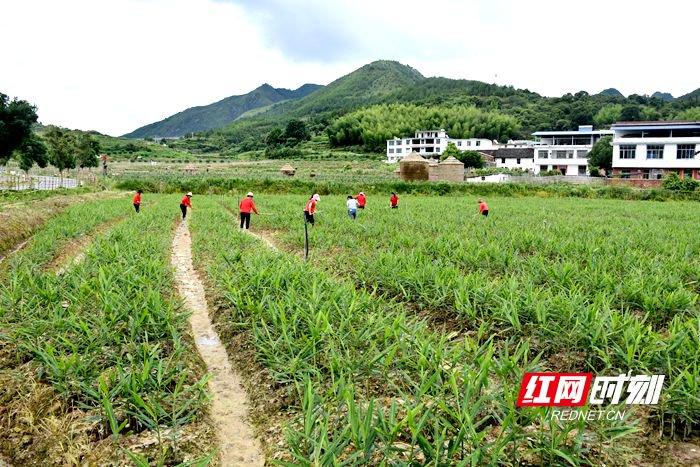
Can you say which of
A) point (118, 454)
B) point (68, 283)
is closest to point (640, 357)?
point (118, 454)

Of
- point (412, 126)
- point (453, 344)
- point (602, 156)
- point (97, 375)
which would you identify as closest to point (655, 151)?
point (602, 156)

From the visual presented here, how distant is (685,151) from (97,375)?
51.8 meters

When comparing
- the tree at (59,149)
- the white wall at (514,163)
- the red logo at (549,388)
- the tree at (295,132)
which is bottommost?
the red logo at (549,388)

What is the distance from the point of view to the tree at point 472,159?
65.8 meters

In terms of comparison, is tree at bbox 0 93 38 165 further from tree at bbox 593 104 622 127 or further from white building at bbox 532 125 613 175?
→ tree at bbox 593 104 622 127

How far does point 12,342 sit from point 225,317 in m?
2.49

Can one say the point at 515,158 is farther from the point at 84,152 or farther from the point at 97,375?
the point at 97,375

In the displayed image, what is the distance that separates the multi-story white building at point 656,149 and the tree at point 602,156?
138 inches

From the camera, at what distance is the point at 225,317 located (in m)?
6.92

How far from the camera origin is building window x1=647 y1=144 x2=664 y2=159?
1764 inches

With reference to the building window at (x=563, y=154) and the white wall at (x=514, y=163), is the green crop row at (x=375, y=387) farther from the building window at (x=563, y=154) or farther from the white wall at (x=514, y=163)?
A: the white wall at (x=514, y=163)

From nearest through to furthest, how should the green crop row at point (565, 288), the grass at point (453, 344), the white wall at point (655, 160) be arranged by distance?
the grass at point (453, 344) → the green crop row at point (565, 288) → the white wall at point (655, 160)

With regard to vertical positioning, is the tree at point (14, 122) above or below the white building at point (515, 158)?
above

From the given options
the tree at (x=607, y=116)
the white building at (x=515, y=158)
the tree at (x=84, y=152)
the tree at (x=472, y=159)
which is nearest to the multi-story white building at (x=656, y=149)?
the tree at (x=472, y=159)
